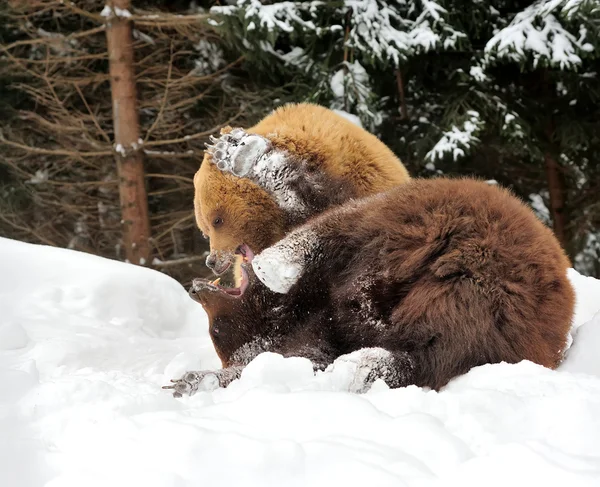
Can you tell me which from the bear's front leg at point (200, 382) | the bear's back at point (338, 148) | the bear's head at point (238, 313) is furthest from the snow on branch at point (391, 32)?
the bear's front leg at point (200, 382)

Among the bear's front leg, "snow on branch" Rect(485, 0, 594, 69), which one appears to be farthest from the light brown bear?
"snow on branch" Rect(485, 0, 594, 69)

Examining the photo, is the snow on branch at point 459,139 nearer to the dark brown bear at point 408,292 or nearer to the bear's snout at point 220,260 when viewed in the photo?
the bear's snout at point 220,260

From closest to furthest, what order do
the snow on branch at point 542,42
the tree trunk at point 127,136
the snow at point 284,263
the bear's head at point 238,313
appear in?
the snow at point 284,263 < the bear's head at point 238,313 < the snow on branch at point 542,42 < the tree trunk at point 127,136

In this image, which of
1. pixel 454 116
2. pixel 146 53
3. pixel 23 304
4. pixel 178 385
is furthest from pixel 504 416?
pixel 146 53

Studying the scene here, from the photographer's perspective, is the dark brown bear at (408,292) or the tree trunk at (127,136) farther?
the tree trunk at (127,136)

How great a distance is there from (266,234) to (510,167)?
25.3ft

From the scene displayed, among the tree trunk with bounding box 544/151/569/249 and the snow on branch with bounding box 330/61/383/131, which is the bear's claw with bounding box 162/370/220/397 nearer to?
the snow on branch with bounding box 330/61/383/131

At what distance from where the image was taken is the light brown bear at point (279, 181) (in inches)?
137

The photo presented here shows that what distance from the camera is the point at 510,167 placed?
33.7 feet

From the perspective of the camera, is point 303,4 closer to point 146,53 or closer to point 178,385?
point 146,53

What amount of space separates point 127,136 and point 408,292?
7.42 metres

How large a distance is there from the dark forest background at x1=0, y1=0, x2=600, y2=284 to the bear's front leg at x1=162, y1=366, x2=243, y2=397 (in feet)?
17.7

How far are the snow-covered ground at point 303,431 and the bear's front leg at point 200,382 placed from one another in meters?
0.16

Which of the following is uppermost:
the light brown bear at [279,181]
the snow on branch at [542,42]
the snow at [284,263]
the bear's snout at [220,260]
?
the snow on branch at [542,42]
